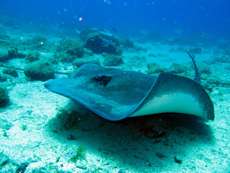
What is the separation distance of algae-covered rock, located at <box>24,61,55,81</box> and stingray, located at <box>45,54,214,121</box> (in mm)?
3016

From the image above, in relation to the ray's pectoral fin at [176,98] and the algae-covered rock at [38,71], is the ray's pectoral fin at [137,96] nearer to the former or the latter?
the ray's pectoral fin at [176,98]

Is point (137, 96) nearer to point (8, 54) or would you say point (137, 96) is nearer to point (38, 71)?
point (38, 71)

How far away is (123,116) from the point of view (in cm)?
152

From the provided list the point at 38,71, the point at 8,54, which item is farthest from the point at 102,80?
the point at 8,54

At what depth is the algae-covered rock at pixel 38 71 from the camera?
15.4 feet

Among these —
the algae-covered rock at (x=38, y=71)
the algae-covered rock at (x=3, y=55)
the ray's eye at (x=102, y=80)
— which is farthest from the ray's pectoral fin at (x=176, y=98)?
the algae-covered rock at (x=3, y=55)

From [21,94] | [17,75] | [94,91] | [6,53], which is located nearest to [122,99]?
[94,91]

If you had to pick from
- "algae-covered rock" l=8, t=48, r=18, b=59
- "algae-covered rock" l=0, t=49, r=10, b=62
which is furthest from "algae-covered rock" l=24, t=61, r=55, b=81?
"algae-covered rock" l=8, t=48, r=18, b=59

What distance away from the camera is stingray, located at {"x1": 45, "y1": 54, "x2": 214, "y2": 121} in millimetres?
1605

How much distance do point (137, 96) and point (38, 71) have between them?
404 cm

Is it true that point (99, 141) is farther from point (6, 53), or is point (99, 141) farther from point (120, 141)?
point (6, 53)

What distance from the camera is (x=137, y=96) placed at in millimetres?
2285

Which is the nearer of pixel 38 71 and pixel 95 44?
pixel 38 71

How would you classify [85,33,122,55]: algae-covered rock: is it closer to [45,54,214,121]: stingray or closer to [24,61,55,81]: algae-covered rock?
[24,61,55,81]: algae-covered rock
